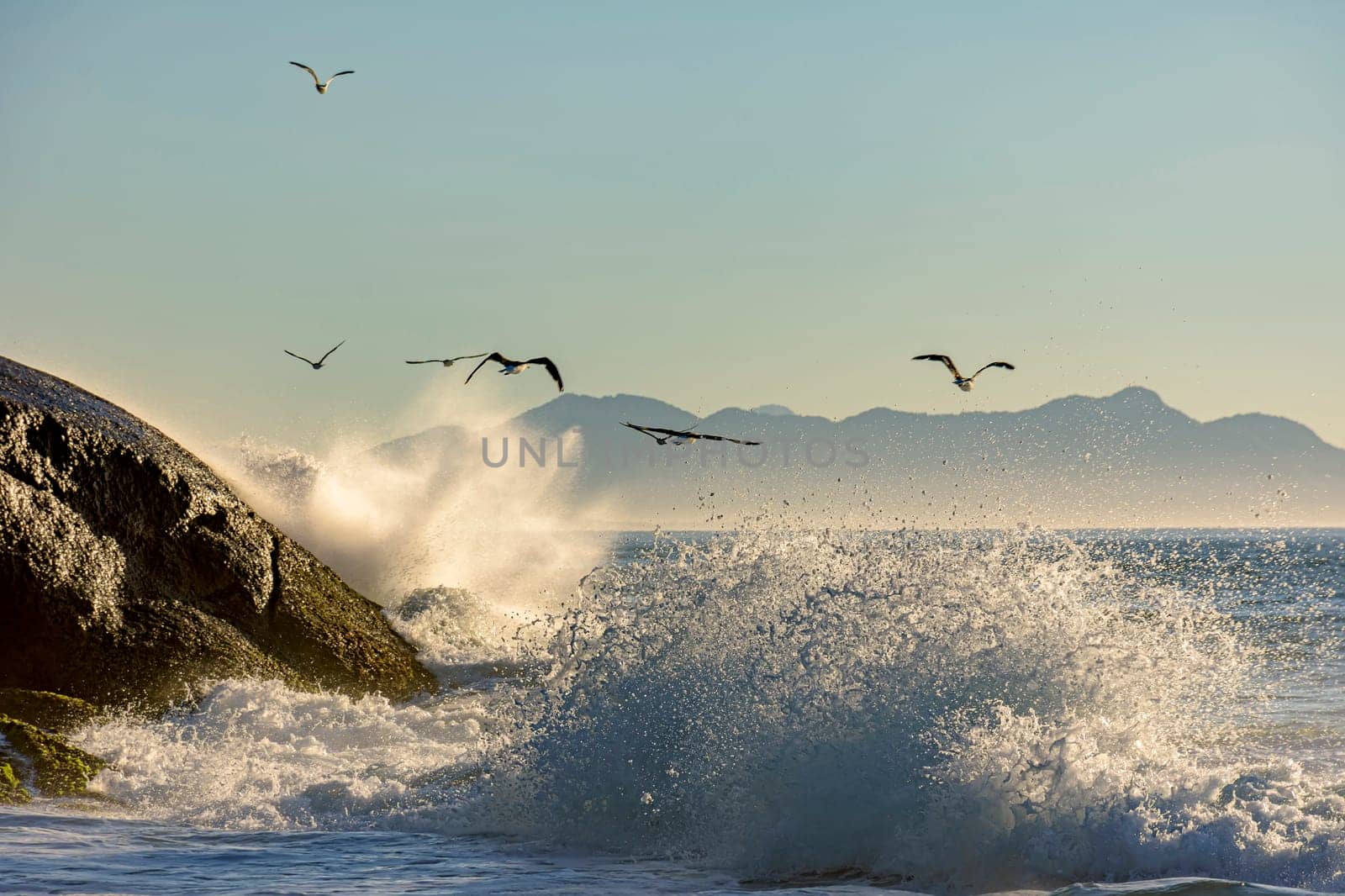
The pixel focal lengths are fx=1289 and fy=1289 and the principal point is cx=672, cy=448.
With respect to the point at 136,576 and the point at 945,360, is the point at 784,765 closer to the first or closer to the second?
the point at 945,360

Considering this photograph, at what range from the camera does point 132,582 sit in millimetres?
11203

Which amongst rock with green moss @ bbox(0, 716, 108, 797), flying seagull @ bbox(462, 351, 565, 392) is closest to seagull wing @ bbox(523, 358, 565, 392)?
flying seagull @ bbox(462, 351, 565, 392)

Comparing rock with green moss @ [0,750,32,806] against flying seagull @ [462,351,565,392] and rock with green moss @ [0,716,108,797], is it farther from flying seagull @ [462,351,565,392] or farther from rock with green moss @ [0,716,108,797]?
flying seagull @ [462,351,565,392]

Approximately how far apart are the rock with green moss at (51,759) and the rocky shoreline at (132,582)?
14.1 inches

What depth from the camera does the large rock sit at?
10.5m

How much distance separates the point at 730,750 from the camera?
7461 mm

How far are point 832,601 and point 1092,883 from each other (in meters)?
2.44

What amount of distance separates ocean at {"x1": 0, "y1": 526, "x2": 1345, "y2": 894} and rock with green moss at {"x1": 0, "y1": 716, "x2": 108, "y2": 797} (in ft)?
0.56

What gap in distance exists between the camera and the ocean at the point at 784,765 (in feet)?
20.6

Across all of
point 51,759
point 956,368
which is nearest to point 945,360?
point 956,368

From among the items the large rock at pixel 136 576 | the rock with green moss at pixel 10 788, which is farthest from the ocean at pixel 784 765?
the large rock at pixel 136 576

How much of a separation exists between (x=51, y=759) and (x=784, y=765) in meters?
4.86

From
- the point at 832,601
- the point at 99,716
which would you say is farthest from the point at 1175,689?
the point at 99,716

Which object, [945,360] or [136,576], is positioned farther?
[136,576]
